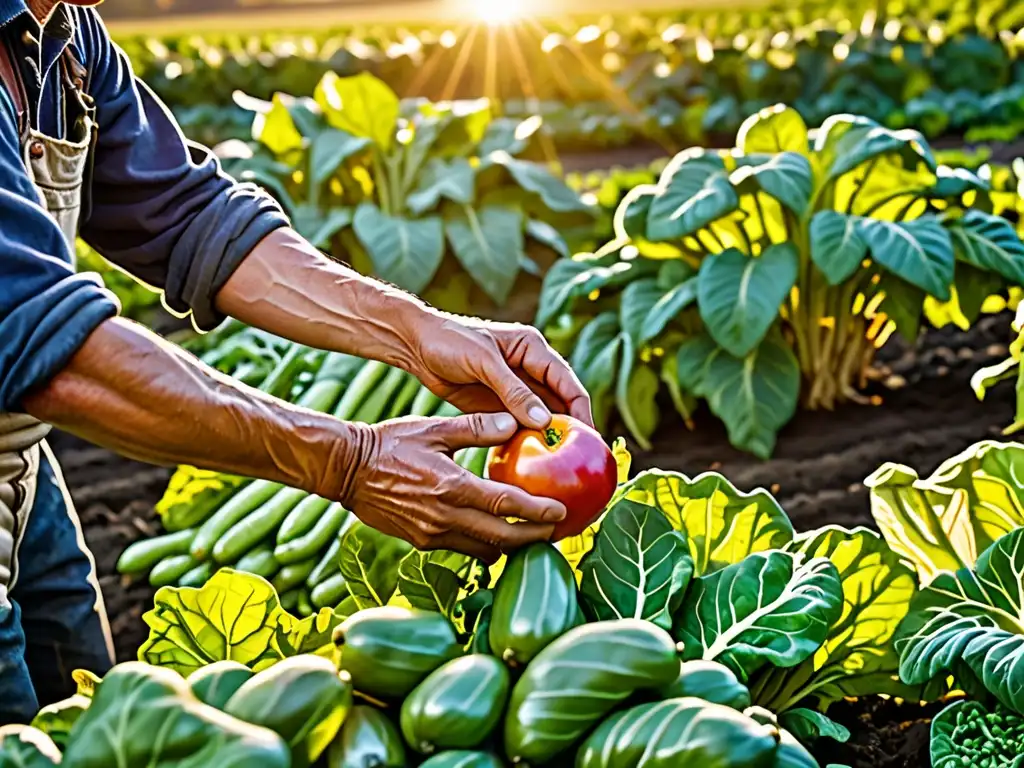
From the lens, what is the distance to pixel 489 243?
5.55 meters

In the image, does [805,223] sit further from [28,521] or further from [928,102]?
[928,102]

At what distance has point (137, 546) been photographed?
12.4ft

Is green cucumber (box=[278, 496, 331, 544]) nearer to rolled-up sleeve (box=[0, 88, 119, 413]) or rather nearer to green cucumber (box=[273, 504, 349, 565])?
green cucumber (box=[273, 504, 349, 565])

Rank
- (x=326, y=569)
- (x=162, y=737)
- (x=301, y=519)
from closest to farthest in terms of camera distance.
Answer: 1. (x=162, y=737)
2. (x=326, y=569)
3. (x=301, y=519)

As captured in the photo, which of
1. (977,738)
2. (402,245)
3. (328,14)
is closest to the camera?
(977,738)

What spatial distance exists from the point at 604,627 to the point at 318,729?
1.37 ft

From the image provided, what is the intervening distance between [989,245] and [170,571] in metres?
2.75

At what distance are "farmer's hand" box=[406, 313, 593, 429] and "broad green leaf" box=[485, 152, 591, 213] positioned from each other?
3525mm

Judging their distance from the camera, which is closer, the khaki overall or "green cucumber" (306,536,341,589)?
the khaki overall

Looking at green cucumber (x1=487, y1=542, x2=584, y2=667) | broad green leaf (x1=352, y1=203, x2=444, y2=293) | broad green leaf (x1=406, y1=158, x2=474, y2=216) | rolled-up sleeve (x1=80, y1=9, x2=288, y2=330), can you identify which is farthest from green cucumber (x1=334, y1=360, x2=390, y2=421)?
green cucumber (x1=487, y1=542, x2=584, y2=667)

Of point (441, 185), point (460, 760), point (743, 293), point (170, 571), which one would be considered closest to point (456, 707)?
point (460, 760)

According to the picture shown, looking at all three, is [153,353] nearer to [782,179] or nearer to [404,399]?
[404,399]

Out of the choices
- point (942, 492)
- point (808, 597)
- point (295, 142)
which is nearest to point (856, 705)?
point (942, 492)

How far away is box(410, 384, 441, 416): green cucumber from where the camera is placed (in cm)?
366
